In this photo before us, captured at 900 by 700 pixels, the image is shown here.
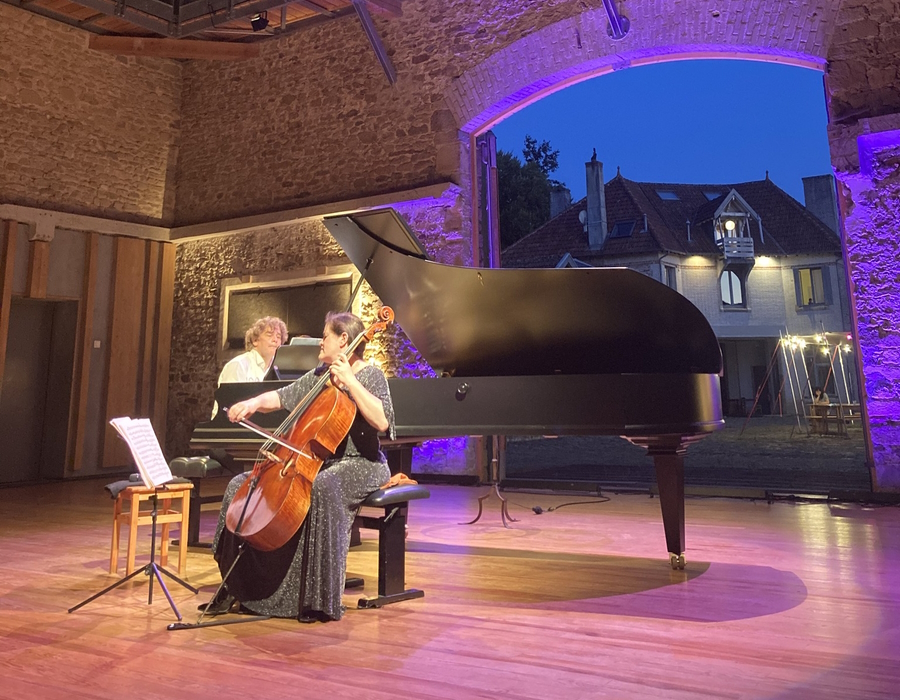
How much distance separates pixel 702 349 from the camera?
3.08 m

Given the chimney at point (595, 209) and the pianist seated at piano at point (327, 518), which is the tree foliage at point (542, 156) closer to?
the chimney at point (595, 209)

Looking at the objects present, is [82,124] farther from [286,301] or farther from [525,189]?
[525,189]

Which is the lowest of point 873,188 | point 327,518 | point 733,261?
point 327,518

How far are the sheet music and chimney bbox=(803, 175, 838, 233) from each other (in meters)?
23.4

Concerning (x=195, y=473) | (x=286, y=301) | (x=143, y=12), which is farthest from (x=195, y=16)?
(x=195, y=473)

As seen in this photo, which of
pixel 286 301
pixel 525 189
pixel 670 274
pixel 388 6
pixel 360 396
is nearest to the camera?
pixel 360 396

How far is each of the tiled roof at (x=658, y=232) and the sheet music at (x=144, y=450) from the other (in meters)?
17.8

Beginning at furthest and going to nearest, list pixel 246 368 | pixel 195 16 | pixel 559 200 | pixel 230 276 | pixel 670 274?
pixel 559 200 → pixel 670 274 → pixel 230 276 → pixel 195 16 → pixel 246 368

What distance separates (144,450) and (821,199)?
2424cm

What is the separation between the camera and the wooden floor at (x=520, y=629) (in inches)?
74.8

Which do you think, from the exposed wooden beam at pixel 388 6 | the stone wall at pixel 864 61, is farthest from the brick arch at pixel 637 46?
the exposed wooden beam at pixel 388 6

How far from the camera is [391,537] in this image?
2.82 meters

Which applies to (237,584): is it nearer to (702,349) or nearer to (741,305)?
(702,349)

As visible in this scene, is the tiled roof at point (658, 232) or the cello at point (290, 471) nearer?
the cello at point (290, 471)
